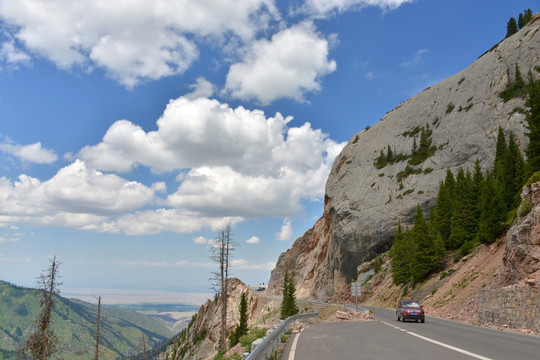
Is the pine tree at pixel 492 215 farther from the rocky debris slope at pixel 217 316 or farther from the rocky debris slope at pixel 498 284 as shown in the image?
the rocky debris slope at pixel 217 316

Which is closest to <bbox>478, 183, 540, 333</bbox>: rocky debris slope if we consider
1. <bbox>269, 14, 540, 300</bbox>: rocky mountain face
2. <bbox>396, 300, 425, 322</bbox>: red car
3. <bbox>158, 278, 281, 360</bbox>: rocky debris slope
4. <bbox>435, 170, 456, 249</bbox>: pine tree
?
<bbox>396, 300, 425, 322</bbox>: red car

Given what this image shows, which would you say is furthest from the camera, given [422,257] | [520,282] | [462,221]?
[462,221]

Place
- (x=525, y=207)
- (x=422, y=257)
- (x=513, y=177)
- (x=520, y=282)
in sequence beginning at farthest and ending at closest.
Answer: (x=422, y=257), (x=513, y=177), (x=525, y=207), (x=520, y=282)

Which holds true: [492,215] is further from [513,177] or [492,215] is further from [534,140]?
[534,140]

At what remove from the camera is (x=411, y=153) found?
7231 cm

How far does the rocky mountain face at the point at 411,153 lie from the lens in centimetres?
6066

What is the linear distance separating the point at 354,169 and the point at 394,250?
28.6 metres

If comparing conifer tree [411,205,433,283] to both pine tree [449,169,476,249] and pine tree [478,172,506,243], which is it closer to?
pine tree [449,169,476,249]

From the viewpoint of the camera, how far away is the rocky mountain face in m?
60.7

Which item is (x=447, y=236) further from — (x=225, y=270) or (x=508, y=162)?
(x=225, y=270)

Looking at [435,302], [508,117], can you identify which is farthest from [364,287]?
[508,117]

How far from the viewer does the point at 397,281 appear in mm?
51688

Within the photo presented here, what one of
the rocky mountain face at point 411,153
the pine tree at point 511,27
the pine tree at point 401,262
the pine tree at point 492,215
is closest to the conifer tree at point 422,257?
the pine tree at point 401,262

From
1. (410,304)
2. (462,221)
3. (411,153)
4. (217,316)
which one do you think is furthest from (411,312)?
(411,153)
